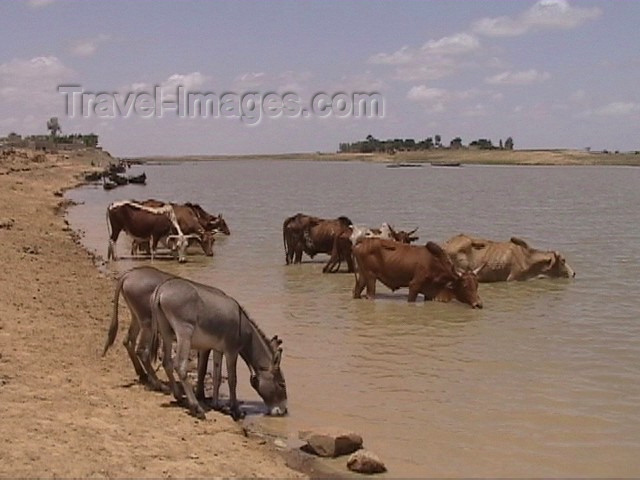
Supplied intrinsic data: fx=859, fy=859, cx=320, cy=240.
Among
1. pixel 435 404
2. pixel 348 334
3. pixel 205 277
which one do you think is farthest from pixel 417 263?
pixel 435 404

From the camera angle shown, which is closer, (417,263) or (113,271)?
(417,263)

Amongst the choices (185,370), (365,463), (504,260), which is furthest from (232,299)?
(504,260)

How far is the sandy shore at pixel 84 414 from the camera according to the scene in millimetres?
6277

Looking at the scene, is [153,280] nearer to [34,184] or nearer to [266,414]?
[266,414]

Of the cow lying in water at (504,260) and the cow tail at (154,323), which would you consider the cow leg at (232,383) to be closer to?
the cow tail at (154,323)

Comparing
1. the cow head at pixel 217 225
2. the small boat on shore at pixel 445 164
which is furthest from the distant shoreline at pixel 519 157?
the cow head at pixel 217 225

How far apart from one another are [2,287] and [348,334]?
4991 mm

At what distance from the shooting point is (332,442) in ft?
23.6

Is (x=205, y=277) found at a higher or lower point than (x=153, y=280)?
lower

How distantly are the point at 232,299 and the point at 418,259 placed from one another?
24.3 feet

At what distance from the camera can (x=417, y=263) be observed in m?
15.2

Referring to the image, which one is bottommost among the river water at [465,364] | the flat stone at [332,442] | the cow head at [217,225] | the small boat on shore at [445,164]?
the river water at [465,364]

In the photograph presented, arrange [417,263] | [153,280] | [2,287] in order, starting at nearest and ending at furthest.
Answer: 1. [153,280]
2. [2,287]
3. [417,263]

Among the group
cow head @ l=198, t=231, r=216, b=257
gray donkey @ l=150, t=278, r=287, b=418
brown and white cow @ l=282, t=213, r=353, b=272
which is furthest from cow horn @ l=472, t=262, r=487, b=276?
gray donkey @ l=150, t=278, r=287, b=418
